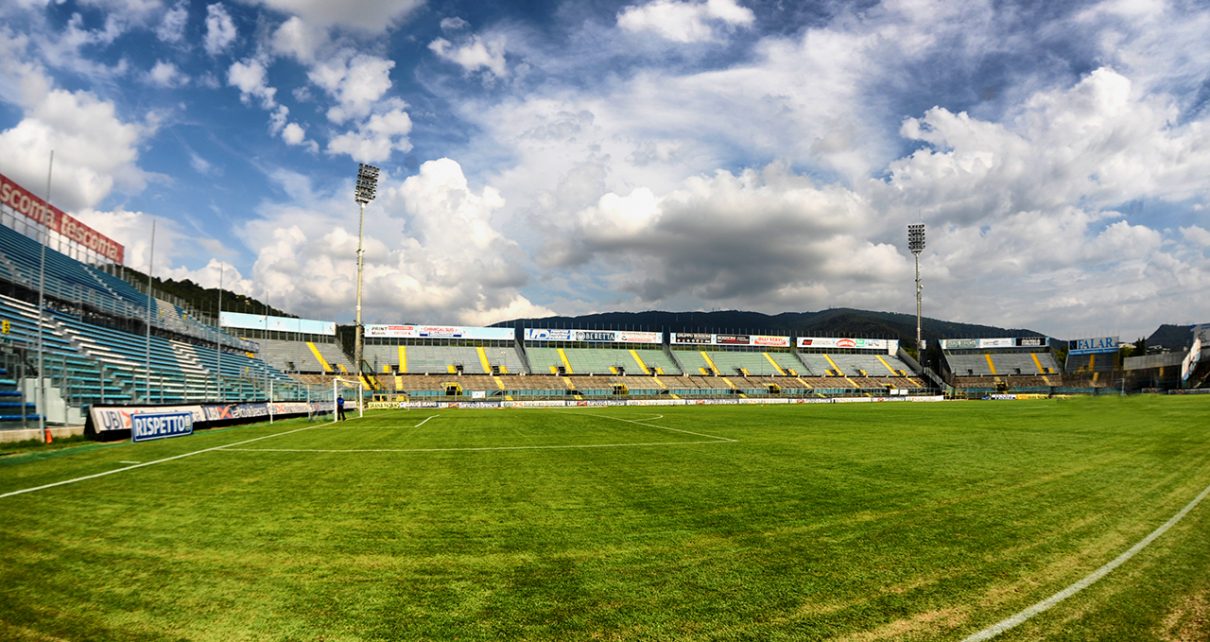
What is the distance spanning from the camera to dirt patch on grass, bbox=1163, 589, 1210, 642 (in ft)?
12.6

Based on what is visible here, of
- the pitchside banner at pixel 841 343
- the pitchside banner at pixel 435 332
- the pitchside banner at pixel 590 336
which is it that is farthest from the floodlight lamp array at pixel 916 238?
the pitchside banner at pixel 435 332

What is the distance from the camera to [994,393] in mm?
87125

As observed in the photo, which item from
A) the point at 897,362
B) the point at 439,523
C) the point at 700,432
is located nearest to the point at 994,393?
the point at 897,362

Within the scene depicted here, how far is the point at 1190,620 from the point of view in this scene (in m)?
4.10

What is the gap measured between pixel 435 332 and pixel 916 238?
3141 inches

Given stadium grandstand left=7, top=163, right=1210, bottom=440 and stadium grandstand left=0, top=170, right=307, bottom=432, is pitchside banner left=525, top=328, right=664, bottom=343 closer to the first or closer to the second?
stadium grandstand left=7, top=163, right=1210, bottom=440

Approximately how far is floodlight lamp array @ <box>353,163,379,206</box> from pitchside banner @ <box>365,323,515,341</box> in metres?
34.1

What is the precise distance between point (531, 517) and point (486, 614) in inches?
113

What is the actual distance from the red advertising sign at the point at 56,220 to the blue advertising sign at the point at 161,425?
11.7 meters

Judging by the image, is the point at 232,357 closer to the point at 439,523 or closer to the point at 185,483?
the point at 185,483

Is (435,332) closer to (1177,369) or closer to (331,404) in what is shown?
(331,404)

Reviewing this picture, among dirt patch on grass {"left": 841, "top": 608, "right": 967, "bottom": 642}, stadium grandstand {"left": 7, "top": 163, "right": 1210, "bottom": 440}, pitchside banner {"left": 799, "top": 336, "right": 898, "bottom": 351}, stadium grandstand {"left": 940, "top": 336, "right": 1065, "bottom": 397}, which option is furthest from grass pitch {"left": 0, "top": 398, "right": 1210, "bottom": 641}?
pitchside banner {"left": 799, "top": 336, "right": 898, "bottom": 351}

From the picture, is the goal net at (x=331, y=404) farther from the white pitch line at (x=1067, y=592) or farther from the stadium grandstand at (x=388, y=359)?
the white pitch line at (x=1067, y=592)

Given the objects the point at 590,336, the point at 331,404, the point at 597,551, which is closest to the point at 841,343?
the point at 590,336
